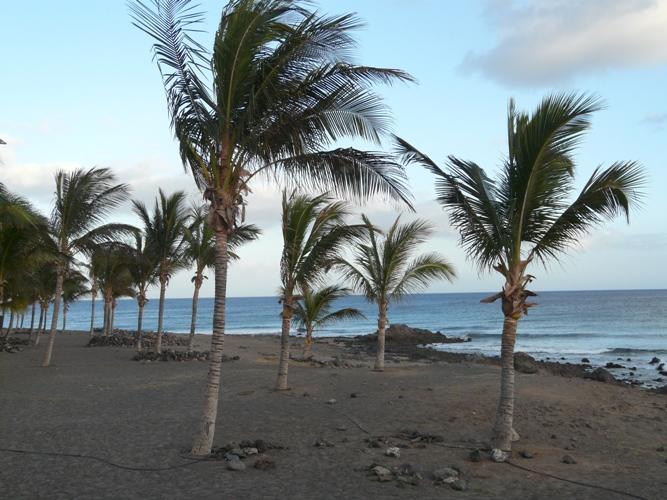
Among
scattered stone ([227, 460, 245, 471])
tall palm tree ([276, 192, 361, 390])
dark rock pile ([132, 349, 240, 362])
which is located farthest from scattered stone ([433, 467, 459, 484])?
dark rock pile ([132, 349, 240, 362])

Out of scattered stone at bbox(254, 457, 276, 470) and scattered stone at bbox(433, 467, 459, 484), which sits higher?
scattered stone at bbox(433, 467, 459, 484)

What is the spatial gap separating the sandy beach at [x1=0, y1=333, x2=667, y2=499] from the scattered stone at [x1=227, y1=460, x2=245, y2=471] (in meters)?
0.14

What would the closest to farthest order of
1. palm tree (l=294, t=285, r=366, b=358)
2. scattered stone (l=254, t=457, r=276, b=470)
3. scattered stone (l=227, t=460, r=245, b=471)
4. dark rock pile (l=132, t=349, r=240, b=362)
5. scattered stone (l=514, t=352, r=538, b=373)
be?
1. scattered stone (l=227, t=460, r=245, b=471)
2. scattered stone (l=254, t=457, r=276, b=470)
3. palm tree (l=294, t=285, r=366, b=358)
4. dark rock pile (l=132, t=349, r=240, b=362)
5. scattered stone (l=514, t=352, r=538, b=373)

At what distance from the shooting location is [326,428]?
10062 millimetres

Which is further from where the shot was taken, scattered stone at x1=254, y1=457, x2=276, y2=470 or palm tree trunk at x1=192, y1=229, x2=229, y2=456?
palm tree trunk at x1=192, y1=229, x2=229, y2=456

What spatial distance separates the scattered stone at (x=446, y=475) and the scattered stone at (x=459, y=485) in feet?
0.17

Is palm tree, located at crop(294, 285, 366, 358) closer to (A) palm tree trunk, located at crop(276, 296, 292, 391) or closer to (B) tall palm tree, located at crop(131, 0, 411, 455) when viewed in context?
(A) palm tree trunk, located at crop(276, 296, 292, 391)

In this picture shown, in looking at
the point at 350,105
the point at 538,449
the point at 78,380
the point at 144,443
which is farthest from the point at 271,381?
the point at 350,105

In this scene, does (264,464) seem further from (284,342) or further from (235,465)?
(284,342)

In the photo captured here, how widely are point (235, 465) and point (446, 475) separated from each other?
270 cm

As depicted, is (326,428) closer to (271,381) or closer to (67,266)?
(271,381)

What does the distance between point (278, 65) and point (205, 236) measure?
13724 mm

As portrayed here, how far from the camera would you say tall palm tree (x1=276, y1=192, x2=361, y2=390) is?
13422mm

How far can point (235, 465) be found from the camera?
7461mm
